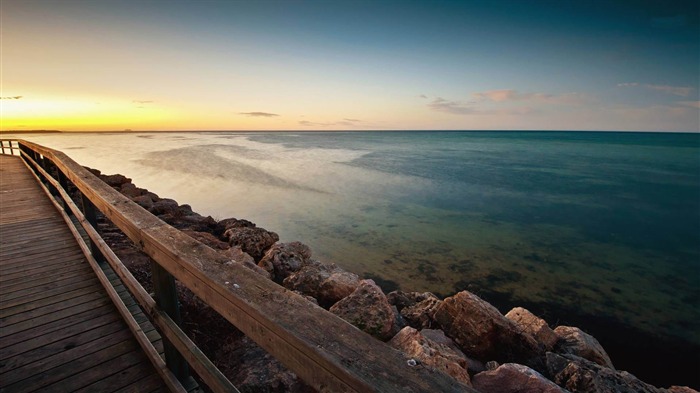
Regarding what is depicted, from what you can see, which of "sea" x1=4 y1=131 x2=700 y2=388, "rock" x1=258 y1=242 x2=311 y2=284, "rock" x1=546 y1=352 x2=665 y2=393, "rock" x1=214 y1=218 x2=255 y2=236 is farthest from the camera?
"rock" x1=214 y1=218 x2=255 y2=236

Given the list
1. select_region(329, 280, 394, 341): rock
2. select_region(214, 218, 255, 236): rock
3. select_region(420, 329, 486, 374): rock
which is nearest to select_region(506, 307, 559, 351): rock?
select_region(420, 329, 486, 374): rock

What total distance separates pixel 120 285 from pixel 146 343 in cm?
153

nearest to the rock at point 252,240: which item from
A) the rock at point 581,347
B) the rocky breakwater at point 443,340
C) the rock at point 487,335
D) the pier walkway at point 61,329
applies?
the rocky breakwater at point 443,340

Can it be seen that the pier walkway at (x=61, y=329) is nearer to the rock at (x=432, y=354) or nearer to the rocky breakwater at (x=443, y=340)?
the rocky breakwater at (x=443, y=340)

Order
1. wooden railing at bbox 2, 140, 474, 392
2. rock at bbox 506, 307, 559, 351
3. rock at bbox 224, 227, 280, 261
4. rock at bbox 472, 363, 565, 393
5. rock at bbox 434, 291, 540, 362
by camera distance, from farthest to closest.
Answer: rock at bbox 224, 227, 280, 261, rock at bbox 506, 307, 559, 351, rock at bbox 434, 291, 540, 362, rock at bbox 472, 363, 565, 393, wooden railing at bbox 2, 140, 474, 392

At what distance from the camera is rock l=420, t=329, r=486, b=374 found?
13.5ft

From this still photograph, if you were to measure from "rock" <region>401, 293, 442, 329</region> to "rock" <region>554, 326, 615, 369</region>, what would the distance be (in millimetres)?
1855

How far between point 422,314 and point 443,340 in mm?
824

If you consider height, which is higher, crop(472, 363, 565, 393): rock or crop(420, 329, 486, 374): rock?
crop(472, 363, 565, 393): rock

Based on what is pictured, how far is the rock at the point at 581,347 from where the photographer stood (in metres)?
4.69

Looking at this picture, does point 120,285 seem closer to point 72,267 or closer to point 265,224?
point 72,267

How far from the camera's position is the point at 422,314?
5180 mm

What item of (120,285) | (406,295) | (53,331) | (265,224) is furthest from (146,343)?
(265,224)

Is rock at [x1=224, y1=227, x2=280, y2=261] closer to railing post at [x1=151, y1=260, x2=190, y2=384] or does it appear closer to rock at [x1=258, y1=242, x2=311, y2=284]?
rock at [x1=258, y1=242, x2=311, y2=284]
